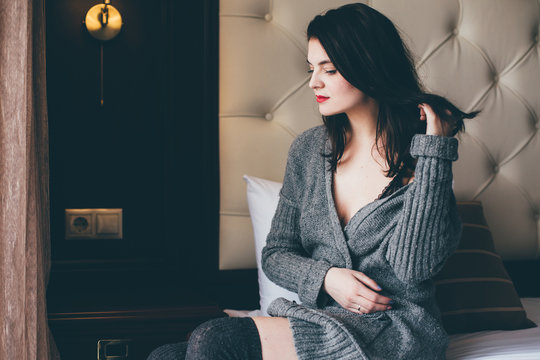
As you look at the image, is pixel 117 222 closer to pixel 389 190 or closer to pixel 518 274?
pixel 389 190

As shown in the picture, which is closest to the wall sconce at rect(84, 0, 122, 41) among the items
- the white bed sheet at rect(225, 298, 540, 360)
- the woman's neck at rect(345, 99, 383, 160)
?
the woman's neck at rect(345, 99, 383, 160)

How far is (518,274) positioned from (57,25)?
5.92 ft

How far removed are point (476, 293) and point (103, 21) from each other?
1396mm

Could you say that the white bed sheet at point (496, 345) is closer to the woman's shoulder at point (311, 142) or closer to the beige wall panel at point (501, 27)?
the woman's shoulder at point (311, 142)

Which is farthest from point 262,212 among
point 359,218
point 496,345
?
point 496,345

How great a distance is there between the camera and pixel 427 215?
1.17m

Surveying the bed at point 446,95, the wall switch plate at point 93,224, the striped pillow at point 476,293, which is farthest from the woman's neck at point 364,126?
the wall switch plate at point 93,224

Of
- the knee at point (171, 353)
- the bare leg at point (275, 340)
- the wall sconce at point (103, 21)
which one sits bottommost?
the knee at point (171, 353)

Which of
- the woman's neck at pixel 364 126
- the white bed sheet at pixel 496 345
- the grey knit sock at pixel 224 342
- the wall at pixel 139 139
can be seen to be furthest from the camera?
the wall at pixel 139 139

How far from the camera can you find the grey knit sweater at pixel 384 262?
114 cm

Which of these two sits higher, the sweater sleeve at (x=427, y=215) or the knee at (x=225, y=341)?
the sweater sleeve at (x=427, y=215)

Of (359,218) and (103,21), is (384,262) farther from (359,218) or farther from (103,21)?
(103,21)

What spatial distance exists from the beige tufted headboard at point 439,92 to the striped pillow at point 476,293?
1.11 ft

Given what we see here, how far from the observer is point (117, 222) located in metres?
1.73
